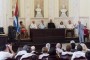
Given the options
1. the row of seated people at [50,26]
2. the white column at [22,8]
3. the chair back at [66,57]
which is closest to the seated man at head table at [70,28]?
the row of seated people at [50,26]

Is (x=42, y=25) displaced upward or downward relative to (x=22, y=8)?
downward

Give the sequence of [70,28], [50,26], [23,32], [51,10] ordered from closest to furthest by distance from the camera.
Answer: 1. [23,32]
2. [50,26]
3. [70,28]
4. [51,10]

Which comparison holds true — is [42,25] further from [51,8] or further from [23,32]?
[51,8]

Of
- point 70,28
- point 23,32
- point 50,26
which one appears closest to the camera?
point 23,32

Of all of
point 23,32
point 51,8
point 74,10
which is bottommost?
point 23,32

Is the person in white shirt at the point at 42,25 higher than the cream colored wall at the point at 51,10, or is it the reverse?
the cream colored wall at the point at 51,10

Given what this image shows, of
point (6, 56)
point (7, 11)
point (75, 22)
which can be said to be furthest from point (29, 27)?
point (6, 56)

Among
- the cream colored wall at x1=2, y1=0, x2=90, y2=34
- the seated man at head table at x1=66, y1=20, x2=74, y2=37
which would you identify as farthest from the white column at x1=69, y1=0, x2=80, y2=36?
the seated man at head table at x1=66, y1=20, x2=74, y2=37

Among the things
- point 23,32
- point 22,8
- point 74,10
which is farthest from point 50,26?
point 22,8

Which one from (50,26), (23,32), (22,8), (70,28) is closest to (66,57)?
(23,32)

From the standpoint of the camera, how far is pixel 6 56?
249 inches

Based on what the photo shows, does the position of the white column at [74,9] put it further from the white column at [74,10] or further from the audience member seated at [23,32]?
the audience member seated at [23,32]

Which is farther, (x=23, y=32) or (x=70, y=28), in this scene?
(x=70, y=28)

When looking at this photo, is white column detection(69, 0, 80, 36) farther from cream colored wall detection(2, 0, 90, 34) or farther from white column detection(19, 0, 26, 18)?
white column detection(19, 0, 26, 18)
